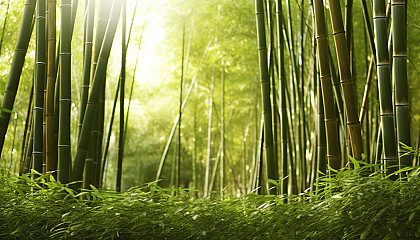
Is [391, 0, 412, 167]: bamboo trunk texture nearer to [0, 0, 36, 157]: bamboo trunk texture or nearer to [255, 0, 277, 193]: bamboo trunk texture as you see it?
[255, 0, 277, 193]: bamboo trunk texture

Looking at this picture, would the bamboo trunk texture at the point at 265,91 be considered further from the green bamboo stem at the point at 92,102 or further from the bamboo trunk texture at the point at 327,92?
the green bamboo stem at the point at 92,102

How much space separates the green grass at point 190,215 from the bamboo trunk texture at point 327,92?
1.04 feet

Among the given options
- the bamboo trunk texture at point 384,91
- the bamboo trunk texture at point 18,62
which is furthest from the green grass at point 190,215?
the bamboo trunk texture at point 18,62

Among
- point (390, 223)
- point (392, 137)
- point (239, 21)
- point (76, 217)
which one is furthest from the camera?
point (239, 21)

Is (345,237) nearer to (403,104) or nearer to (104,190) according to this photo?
(403,104)

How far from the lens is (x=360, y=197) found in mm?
1362

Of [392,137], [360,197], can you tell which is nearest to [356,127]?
[392,137]

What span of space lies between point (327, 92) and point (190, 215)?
793 mm

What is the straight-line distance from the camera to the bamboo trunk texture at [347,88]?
1.80 meters

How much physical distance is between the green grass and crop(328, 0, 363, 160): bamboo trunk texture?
0.86 ft

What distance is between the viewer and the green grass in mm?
1398

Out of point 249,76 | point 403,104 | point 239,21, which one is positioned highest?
point 239,21

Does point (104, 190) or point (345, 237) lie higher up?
point (104, 190)

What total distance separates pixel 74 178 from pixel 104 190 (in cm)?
28
